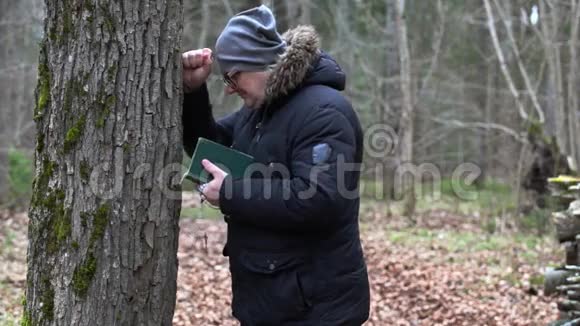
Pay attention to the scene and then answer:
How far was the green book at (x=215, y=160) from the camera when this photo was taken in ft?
10.00

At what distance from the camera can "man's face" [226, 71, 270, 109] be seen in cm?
304

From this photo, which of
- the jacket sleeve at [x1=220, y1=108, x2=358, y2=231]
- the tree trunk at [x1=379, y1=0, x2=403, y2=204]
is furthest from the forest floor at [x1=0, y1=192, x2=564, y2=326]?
the tree trunk at [x1=379, y1=0, x2=403, y2=204]

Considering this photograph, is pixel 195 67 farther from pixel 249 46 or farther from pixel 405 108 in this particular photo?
pixel 405 108

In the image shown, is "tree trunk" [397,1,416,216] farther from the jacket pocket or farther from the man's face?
the jacket pocket

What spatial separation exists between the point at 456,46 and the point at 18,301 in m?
18.6

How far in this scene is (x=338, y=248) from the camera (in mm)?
2986

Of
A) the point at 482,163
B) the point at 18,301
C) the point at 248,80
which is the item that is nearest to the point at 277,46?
the point at 248,80

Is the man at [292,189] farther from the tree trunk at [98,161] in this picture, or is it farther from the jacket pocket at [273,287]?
the tree trunk at [98,161]

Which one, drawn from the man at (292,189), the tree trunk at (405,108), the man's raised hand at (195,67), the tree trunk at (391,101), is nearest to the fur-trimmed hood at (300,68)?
the man at (292,189)

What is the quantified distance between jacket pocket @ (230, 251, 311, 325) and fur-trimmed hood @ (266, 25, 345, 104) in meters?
0.69

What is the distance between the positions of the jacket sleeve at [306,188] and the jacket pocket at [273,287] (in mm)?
161

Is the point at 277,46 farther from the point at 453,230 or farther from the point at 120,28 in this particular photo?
the point at 453,230

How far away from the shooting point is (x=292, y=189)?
279 cm

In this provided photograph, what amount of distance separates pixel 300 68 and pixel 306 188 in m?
0.54
